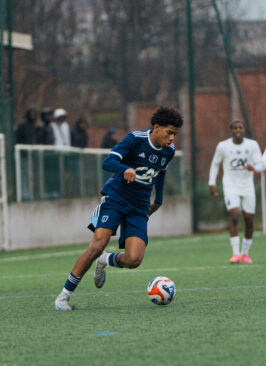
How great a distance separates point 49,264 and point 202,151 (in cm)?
849

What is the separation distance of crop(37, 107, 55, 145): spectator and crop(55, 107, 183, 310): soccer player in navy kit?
9.40 metres

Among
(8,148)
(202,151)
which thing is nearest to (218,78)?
(202,151)

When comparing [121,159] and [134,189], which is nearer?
[121,159]

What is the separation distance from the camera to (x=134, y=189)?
8.35 m

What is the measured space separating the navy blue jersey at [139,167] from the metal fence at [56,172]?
899 cm

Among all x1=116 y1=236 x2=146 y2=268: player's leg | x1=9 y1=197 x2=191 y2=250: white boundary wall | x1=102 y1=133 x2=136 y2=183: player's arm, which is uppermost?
x1=102 y1=133 x2=136 y2=183: player's arm

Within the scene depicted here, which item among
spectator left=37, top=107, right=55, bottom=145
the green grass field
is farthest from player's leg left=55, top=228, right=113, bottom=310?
spectator left=37, top=107, right=55, bottom=145

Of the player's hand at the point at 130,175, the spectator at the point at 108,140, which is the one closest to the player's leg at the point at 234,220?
the player's hand at the point at 130,175

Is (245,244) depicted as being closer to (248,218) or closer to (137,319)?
(248,218)

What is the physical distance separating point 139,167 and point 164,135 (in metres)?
0.38

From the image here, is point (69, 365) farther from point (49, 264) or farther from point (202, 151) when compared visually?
point (202, 151)

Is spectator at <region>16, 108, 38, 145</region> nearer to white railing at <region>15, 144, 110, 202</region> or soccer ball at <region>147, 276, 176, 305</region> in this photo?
white railing at <region>15, 144, 110, 202</region>

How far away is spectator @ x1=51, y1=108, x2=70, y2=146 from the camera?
1817 centimetres

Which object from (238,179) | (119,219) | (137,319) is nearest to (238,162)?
(238,179)
